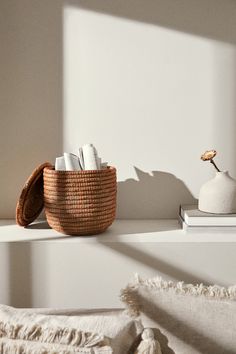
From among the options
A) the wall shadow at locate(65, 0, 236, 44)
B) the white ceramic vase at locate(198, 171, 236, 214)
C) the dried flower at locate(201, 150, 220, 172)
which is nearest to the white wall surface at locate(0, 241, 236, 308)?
the white ceramic vase at locate(198, 171, 236, 214)

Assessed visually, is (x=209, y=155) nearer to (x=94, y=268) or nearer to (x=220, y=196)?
(x=220, y=196)

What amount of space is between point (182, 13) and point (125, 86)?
0.28 meters

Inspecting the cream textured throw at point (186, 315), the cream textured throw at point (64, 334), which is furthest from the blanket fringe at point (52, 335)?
the cream textured throw at point (186, 315)

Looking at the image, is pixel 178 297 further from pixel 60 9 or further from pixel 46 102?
pixel 60 9

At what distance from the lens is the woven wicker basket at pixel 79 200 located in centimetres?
138

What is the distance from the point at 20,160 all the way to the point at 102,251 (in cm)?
47

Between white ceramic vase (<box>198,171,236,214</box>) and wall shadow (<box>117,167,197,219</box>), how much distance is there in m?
0.18

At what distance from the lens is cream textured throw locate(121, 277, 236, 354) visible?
3.13ft

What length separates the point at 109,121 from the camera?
1.63 meters

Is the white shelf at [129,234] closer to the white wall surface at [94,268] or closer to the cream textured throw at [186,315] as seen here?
the white wall surface at [94,268]

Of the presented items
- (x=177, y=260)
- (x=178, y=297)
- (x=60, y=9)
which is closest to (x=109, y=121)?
(x=60, y=9)

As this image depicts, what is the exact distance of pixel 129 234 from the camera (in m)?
1.43

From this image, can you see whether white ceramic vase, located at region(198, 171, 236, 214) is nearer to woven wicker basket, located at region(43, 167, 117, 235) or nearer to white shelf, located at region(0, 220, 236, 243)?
white shelf, located at region(0, 220, 236, 243)

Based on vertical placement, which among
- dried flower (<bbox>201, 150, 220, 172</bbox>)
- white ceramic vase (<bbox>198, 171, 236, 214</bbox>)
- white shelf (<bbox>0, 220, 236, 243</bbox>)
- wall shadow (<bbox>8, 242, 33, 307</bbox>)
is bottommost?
wall shadow (<bbox>8, 242, 33, 307</bbox>)
